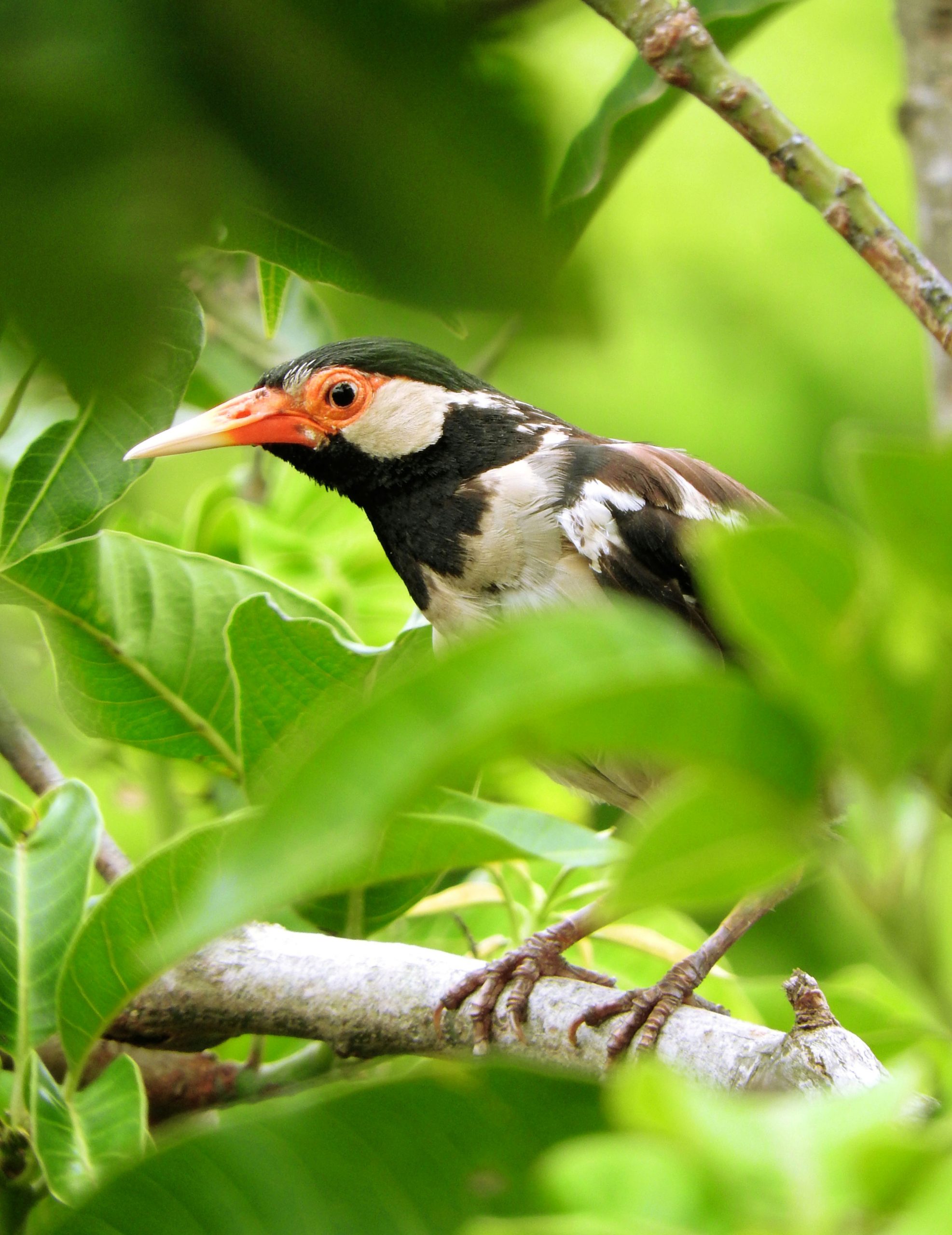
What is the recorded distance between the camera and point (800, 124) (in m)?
4.84

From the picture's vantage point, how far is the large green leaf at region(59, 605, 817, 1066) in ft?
1.28

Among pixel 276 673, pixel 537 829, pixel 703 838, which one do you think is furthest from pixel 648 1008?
pixel 703 838

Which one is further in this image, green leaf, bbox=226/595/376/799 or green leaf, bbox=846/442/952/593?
green leaf, bbox=226/595/376/799

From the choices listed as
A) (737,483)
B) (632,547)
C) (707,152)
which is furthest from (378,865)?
(707,152)

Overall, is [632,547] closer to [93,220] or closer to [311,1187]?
[311,1187]

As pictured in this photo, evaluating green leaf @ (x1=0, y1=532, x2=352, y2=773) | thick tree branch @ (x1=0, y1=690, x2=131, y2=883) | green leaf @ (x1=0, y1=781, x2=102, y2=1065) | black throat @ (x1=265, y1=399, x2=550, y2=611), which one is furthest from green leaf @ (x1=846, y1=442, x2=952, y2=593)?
black throat @ (x1=265, y1=399, x2=550, y2=611)

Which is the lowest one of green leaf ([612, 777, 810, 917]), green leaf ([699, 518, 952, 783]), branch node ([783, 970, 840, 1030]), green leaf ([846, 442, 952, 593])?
branch node ([783, 970, 840, 1030])

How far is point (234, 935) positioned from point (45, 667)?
0.88 metres

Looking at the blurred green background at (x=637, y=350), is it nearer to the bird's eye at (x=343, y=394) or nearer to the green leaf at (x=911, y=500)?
the green leaf at (x=911, y=500)

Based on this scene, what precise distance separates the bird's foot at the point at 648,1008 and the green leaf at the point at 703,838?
982 mm

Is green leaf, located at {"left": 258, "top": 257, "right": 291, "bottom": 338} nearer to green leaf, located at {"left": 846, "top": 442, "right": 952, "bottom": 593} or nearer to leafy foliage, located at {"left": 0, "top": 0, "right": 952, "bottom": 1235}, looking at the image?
leafy foliage, located at {"left": 0, "top": 0, "right": 952, "bottom": 1235}

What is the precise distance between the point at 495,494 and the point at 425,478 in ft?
0.56

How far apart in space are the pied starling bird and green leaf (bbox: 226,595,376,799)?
0.32 metres

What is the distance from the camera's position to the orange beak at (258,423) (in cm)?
198
